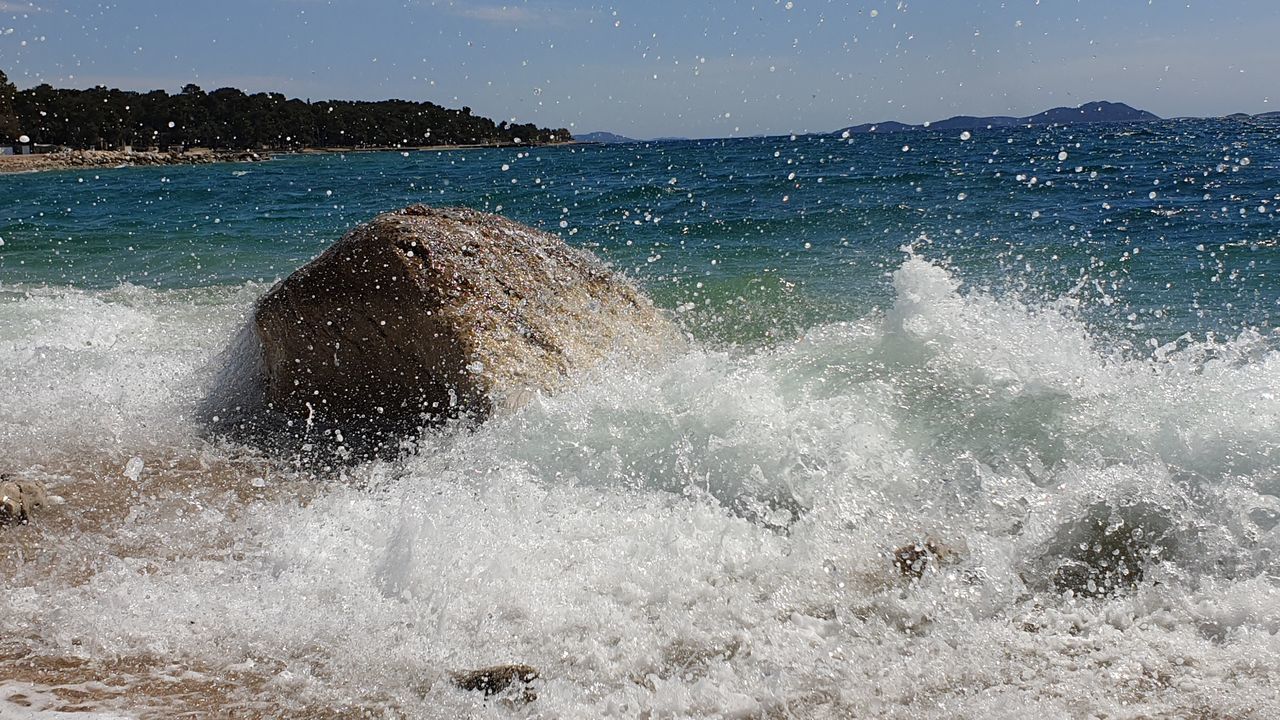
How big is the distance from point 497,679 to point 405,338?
6.92 feet

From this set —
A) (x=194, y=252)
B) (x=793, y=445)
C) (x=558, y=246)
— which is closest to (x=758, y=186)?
(x=194, y=252)

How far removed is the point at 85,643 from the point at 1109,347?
19.0ft

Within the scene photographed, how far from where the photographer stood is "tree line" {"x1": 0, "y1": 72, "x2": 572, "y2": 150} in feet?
200

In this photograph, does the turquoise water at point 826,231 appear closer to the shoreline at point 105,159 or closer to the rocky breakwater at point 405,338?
the rocky breakwater at point 405,338

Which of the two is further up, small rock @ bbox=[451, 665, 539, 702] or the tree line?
the tree line

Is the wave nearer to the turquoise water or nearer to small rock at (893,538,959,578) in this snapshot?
small rock at (893,538,959,578)

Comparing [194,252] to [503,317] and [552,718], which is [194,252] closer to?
[503,317]

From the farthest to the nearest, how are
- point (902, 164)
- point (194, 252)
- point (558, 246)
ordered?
point (902, 164)
point (194, 252)
point (558, 246)

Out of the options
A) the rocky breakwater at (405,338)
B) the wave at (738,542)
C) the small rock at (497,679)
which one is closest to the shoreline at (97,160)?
the rocky breakwater at (405,338)

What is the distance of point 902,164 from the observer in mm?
22984

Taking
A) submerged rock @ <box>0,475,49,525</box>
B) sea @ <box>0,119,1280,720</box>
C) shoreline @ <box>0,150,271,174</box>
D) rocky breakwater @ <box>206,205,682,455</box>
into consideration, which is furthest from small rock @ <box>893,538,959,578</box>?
shoreline @ <box>0,150,271,174</box>

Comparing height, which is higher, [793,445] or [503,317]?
[503,317]

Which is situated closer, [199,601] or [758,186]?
[199,601]

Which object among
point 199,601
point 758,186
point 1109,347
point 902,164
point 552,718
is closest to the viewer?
point 552,718
